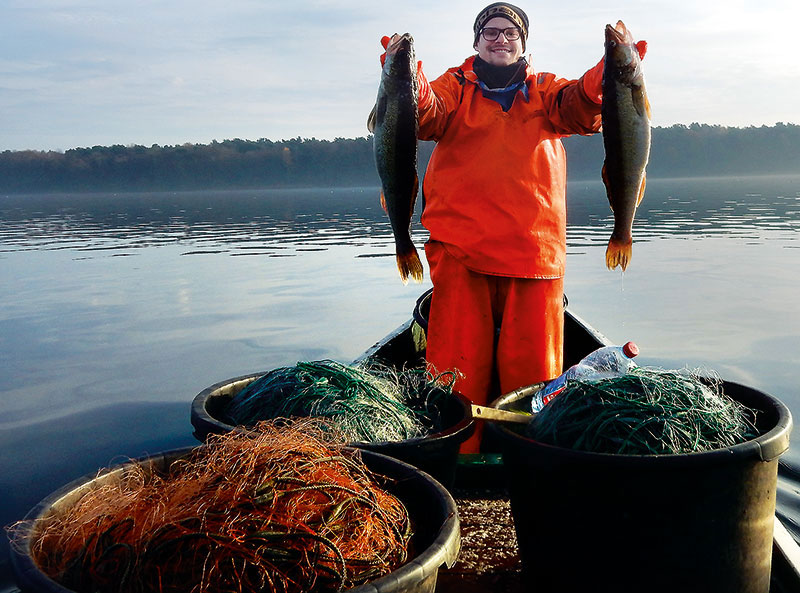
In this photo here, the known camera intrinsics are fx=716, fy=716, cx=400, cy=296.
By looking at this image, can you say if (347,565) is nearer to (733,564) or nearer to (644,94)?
(733,564)

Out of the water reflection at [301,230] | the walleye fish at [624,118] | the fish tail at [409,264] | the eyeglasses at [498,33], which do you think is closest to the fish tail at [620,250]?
the walleye fish at [624,118]

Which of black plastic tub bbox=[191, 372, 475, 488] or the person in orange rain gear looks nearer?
black plastic tub bbox=[191, 372, 475, 488]

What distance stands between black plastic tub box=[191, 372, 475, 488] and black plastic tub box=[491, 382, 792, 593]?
1.29ft

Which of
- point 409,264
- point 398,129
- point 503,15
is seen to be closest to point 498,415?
point 409,264

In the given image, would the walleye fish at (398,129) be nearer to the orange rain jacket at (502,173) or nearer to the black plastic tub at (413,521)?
the orange rain jacket at (502,173)

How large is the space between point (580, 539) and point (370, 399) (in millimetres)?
1105

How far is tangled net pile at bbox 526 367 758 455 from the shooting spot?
2744 mm

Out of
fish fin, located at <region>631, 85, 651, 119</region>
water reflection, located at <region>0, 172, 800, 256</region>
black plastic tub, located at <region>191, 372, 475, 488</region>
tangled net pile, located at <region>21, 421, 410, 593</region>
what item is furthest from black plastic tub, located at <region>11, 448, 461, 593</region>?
water reflection, located at <region>0, 172, 800, 256</region>

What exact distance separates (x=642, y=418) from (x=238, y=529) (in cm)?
163

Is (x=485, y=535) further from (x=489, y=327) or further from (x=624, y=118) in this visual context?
(x=624, y=118)

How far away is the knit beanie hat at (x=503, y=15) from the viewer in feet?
15.7

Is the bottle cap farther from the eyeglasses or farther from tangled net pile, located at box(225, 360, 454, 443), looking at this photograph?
the eyeglasses

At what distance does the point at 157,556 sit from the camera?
197 centimetres

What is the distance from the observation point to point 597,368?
180 inches
